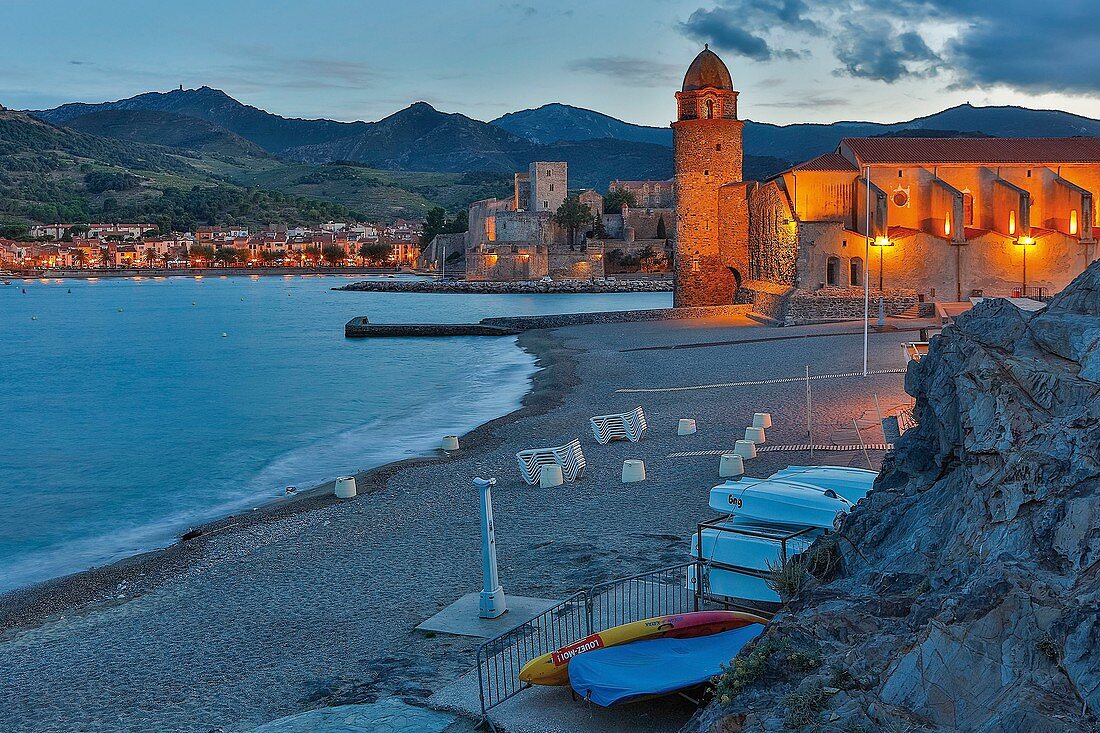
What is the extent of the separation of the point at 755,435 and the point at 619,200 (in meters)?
75.7

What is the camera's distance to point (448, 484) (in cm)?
1455

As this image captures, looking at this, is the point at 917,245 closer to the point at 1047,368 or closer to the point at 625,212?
the point at 1047,368

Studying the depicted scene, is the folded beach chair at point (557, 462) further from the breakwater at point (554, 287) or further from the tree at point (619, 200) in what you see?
the tree at point (619, 200)

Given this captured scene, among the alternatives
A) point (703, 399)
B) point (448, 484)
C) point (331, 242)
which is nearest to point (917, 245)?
point (703, 399)

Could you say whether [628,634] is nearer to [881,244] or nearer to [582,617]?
[582,617]

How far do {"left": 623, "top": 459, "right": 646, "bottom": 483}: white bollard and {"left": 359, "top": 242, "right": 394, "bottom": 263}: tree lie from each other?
459 feet

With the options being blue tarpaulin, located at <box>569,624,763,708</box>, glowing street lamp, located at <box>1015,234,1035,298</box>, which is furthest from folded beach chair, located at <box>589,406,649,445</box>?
glowing street lamp, located at <box>1015,234,1035,298</box>

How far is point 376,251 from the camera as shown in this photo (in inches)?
5906

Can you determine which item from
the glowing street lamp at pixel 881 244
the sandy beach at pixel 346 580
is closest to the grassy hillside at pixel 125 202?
the glowing street lamp at pixel 881 244

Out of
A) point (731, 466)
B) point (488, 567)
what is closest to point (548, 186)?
point (731, 466)

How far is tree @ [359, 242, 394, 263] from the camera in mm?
149625

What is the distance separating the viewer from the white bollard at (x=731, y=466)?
1239 centimetres

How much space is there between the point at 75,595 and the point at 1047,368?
982 cm

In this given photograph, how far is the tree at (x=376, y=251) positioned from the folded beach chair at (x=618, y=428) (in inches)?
5371
